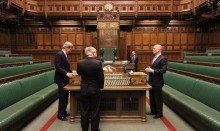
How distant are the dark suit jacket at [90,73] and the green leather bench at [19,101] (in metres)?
1.21

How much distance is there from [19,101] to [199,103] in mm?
3674

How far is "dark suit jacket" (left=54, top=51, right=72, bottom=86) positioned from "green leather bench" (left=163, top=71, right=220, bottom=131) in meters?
2.48

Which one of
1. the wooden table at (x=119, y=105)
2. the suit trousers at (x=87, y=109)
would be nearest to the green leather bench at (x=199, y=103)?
the wooden table at (x=119, y=105)

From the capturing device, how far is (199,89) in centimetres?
400

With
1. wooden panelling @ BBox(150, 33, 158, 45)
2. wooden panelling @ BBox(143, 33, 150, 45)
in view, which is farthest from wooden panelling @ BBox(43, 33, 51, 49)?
wooden panelling @ BBox(150, 33, 158, 45)

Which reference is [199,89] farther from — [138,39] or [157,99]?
[138,39]

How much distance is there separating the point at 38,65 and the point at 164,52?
25.8 ft

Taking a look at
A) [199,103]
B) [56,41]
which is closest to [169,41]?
[56,41]

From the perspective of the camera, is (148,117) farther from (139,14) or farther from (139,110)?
(139,14)

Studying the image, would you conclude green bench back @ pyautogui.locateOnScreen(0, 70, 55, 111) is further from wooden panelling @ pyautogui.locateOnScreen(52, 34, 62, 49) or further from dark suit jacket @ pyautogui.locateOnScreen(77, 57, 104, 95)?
wooden panelling @ pyautogui.locateOnScreen(52, 34, 62, 49)

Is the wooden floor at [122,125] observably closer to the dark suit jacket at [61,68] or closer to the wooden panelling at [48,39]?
the dark suit jacket at [61,68]

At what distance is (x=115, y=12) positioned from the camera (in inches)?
484

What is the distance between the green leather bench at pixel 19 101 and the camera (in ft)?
10.1

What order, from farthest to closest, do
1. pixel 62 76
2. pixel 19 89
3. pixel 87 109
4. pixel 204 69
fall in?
pixel 204 69
pixel 19 89
pixel 62 76
pixel 87 109
